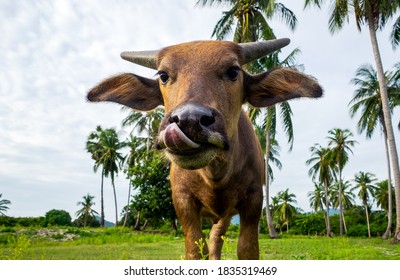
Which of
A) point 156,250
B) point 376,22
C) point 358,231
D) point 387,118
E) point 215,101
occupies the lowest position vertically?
point 358,231

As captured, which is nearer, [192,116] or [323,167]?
[192,116]

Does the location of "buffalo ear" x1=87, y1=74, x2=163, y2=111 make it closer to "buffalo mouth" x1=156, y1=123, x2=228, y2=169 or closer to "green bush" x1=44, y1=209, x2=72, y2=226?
"buffalo mouth" x1=156, y1=123, x2=228, y2=169

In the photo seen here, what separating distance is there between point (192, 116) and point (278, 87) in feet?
4.55

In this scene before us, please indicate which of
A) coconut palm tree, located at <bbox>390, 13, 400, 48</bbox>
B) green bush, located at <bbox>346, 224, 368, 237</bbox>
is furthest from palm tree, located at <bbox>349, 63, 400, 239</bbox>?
green bush, located at <bbox>346, 224, 368, 237</bbox>

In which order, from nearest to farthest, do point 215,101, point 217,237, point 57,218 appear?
point 215,101 → point 217,237 → point 57,218

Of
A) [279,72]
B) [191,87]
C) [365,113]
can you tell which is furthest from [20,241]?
[365,113]

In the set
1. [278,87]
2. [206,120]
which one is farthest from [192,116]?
[278,87]

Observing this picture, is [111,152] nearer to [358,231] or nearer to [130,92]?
[358,231]

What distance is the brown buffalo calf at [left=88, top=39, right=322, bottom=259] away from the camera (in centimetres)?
248

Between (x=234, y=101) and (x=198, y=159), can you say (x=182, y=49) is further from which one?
(x=198, y=159)

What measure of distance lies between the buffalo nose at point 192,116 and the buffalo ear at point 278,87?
1.17 m

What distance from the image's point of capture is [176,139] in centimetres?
212

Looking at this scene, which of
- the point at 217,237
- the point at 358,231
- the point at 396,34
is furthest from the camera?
the point at 358,231

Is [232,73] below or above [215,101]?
above
